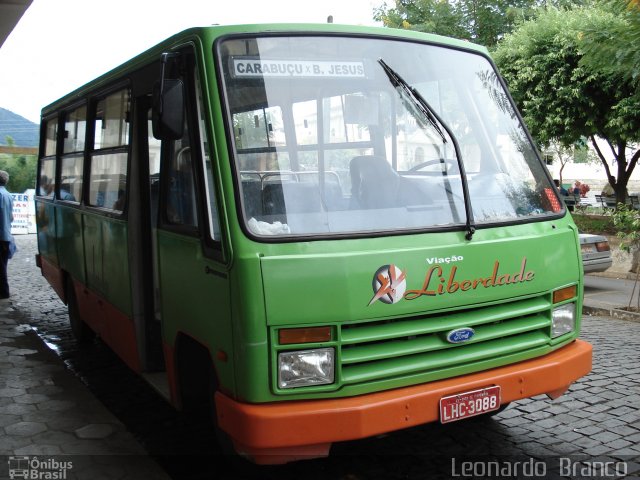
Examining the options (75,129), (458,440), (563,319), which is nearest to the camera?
(563,319)

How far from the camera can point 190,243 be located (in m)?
3.82

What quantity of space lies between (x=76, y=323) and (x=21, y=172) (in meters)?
21.0

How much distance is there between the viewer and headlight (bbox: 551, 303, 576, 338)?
3.99 m

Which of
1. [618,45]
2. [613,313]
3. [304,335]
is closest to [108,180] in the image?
[304,335]

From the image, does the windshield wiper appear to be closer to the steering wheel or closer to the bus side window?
the steering wheel

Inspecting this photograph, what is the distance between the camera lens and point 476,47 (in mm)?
4527

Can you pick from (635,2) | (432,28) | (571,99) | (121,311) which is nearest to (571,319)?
(121,311)

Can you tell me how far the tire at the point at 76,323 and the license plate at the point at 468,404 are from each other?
474 centimetres

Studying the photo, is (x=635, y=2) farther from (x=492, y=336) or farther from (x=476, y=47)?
(x=492, y=336)

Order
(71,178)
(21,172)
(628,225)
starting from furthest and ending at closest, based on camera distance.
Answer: (21,172), (628,225), (71,178)

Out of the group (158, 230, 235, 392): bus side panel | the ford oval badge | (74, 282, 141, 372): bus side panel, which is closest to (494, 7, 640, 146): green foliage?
(74, 282, 141, 372): bus side panel

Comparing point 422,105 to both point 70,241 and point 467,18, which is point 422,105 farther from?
point 467,18

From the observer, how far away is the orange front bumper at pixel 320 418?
3.13m

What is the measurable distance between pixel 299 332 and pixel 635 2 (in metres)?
7.13
